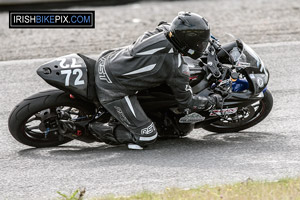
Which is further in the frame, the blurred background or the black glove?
the blurred background

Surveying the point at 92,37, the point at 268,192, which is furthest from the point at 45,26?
the point at 268,192

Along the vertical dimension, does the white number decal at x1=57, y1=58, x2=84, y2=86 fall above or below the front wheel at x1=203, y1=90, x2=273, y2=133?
→ above

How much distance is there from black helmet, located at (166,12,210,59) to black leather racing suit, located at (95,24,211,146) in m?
0.08

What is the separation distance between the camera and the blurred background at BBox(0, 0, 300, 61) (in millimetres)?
11820

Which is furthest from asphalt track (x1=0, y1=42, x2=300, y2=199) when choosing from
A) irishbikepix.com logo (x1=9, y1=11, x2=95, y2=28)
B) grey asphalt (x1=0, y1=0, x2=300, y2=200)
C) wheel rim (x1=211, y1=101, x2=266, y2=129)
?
irishbikepix.com logo (x1=9, y1=11, x2=95, y2=28)

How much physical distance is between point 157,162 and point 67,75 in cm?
130

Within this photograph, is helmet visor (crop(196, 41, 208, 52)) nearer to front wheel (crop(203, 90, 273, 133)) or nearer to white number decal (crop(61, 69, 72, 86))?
front wheel (crop(203, 90, 273, 133))

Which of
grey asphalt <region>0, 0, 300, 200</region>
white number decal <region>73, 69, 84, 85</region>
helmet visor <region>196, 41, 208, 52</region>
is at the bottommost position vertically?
grey asphalt <region>0, 0, 300, 200</region>

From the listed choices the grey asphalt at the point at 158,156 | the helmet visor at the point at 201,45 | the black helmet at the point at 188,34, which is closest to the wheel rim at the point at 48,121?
the grey asphalt at the point at 158,156

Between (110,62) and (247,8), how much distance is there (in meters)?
8.52

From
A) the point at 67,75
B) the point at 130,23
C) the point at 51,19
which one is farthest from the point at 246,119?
the point at 51,19

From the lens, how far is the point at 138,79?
6.51 meters

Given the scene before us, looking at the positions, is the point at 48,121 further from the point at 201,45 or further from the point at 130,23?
the point at 130,23

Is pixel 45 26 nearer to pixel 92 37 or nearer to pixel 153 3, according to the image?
pixel 92 37
